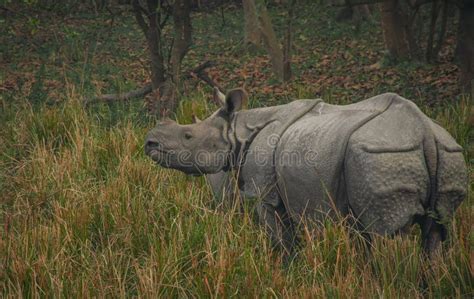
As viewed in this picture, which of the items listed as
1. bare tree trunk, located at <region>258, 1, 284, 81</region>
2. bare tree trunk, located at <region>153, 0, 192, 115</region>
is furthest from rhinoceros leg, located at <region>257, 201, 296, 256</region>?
bare tree trunk, located at <region>258, 1, 284, 81</region>

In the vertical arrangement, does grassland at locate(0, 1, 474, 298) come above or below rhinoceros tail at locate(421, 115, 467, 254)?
below

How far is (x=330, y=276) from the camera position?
5.04m

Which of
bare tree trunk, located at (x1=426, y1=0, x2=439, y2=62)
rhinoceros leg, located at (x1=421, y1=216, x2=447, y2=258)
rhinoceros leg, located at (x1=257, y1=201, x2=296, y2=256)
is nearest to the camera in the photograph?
rhinoceros leg, located at (x1=421, y1=216, x2=447, y2=258)

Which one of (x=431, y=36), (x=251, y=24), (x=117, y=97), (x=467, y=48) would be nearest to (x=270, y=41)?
(x=251, y=24)

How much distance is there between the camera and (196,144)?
6.06 m

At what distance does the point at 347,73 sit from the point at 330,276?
874 cm

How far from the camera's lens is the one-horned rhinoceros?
4.90 metres

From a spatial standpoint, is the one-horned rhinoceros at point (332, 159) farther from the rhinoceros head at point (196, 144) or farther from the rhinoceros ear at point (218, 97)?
the rhinoceros ear at point (218, 97)

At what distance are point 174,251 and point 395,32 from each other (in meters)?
9.25

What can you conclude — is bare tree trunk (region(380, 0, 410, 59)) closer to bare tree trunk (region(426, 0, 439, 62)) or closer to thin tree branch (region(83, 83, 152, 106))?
bare tree trunk (region(426, 0, 439, 62))

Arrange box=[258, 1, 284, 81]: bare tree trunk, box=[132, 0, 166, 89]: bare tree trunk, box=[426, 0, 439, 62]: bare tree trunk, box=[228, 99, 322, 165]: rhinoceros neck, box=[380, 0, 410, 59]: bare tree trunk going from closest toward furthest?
box=[228, 99, 322, 165]: rhinoceros neck < box=[132, 0, 166, 89]: bare tree trunk < box=[426, 0, 439, 62]: bare tree trunk < box=[380, 0, 410, 59]: bare tree trunk < box=[258, 1, 284, 81]: bare tree trunk

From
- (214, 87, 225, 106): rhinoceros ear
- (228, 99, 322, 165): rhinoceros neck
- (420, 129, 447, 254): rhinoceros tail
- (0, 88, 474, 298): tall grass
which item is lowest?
(0, 88, 474, 298): tall grass

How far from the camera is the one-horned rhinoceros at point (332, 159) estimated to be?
4.90m

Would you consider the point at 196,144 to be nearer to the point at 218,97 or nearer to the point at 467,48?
the point at 218,97
